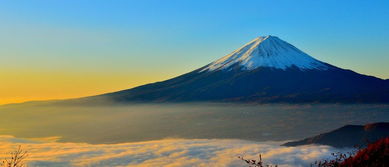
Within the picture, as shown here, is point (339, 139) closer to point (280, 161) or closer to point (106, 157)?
point (280, 161)

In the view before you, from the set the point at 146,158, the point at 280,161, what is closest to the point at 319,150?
the point at 280,161

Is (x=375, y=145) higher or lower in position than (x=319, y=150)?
higher

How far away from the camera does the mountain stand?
10512cm

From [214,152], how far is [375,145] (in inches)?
4282

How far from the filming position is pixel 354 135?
Answer: 373 ft

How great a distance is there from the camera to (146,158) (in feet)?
360

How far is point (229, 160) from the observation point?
338 ft

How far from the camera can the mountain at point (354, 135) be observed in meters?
105

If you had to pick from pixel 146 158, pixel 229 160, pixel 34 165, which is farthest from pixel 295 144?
pixel 34 165

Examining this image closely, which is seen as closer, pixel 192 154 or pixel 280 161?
pixel 280 161

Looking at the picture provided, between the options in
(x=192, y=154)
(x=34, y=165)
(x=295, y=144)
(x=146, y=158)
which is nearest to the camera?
(x=34, y=165)

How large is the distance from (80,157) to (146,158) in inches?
672

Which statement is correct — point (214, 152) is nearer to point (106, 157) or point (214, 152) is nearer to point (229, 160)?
point (229, 160)

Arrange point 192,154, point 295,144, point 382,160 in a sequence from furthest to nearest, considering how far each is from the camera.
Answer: point 295,144 → point 192,154 → point 382,160
